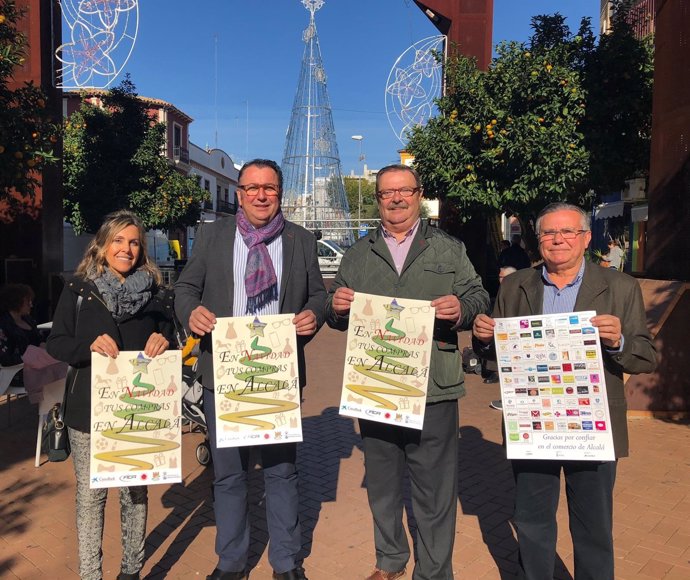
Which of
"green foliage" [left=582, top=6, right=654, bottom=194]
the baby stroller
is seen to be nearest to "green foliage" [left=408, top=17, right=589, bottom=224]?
"green foliage" [left=582, top=6, right=654, bottom=194]

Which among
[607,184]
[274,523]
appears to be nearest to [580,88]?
Result: [607,184]

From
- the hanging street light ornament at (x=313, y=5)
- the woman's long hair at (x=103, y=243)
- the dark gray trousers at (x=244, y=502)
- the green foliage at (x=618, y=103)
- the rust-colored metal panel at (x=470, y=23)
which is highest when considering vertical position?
the hanging street light ornament at (x=313, y=5)

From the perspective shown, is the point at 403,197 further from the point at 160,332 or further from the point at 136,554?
the point at 136,554

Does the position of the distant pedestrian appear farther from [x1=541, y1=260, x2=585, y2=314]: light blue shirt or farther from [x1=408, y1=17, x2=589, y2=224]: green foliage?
[x1=541, y1=260, x2=585, y2=314]: light blue shirt

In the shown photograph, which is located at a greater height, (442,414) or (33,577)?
(442,414)

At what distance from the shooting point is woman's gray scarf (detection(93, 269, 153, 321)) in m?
2.98

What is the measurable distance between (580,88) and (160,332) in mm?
10775

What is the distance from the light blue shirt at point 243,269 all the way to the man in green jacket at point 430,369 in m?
0.32

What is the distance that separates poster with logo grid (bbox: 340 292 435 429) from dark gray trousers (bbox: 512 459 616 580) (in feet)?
1.91

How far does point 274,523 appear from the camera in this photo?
10.4ft

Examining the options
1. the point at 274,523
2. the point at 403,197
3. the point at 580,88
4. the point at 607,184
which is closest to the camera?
the point at 403,197

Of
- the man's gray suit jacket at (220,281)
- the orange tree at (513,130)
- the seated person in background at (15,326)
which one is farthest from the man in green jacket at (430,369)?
the orange tree at (513,130)

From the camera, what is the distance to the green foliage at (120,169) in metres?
21.6

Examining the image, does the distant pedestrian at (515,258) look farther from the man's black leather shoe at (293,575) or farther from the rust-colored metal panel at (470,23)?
the man's black leather shoe at (293,575)
